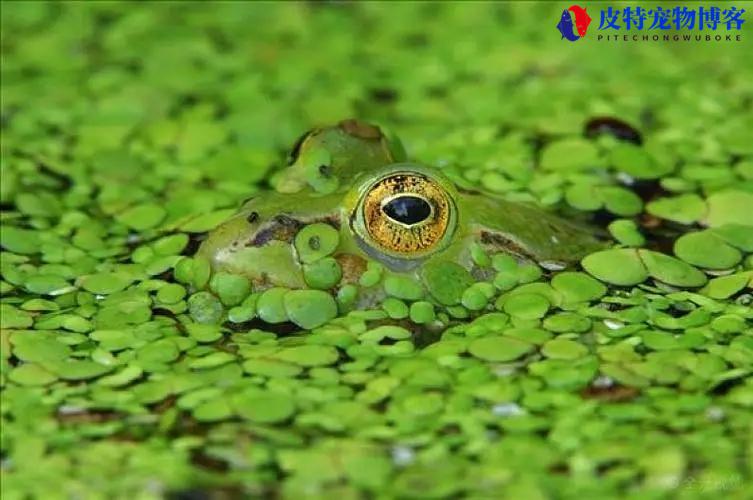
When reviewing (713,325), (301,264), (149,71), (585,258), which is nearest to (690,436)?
(713,325)

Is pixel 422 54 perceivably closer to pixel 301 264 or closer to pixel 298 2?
pixel 298 2

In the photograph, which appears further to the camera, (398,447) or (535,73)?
(535,73)

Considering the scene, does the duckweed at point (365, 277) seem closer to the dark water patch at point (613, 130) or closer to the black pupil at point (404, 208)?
the dark water patch at point (613, 130)

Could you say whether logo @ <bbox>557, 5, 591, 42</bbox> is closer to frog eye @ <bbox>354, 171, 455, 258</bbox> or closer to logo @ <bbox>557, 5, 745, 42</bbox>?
logo @ <bbox>557, 5, 745, 42</bbox>

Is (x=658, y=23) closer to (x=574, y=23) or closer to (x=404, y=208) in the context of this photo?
(x=574, y=23)

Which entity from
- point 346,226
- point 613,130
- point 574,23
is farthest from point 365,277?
point 574,23

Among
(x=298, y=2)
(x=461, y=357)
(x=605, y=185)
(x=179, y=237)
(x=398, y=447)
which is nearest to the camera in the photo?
(x=398, y=447)

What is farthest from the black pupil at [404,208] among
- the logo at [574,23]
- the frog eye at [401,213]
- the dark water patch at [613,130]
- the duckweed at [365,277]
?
the logo at [574,23]
